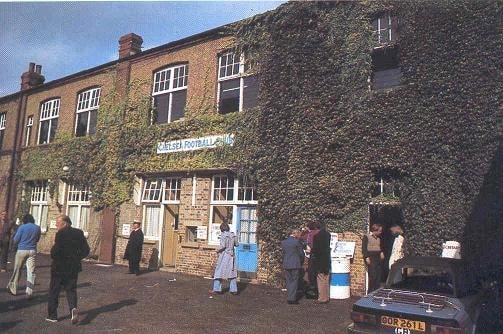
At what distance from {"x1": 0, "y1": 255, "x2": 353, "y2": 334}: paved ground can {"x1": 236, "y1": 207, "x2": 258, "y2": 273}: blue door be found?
0.95 metres

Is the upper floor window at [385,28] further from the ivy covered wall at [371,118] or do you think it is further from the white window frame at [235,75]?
the white window frame at [235,75]

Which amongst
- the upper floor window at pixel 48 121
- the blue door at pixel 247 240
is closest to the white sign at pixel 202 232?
the blue door at pixel 247 240

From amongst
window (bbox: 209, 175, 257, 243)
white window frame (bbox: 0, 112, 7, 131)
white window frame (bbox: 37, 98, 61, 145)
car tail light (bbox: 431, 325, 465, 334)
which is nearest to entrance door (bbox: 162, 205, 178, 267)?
window (bbox: 209, 175, 257, 243)

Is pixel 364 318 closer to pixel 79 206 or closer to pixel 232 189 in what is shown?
pixel 232 189

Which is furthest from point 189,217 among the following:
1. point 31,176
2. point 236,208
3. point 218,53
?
point 31,176

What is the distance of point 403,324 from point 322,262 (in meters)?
4.29

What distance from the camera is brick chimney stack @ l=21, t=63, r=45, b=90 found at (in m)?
23.8

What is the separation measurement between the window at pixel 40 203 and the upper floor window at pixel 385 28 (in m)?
16.5

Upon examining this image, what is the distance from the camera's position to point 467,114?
32.1ft

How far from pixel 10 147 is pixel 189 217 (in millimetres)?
14366

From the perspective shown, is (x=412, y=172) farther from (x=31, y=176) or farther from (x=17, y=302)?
(x=31, y=176)

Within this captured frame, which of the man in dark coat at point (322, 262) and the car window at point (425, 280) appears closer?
the car window at point (425, 280)

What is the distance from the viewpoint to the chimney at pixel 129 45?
18578 millimetres

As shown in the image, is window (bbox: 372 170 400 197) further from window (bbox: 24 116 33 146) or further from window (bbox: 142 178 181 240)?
window (bbox: 24 116 33 146)
